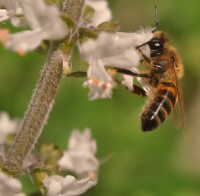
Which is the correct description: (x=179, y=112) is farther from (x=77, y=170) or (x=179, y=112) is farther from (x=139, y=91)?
(x=77, y=170)

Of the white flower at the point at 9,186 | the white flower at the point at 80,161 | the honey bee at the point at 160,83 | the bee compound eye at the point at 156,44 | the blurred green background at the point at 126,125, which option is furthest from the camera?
the blurred green background at the point at 126,125

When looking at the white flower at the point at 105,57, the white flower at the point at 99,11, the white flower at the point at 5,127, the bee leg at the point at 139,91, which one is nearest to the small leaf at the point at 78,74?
the white flower at the point at 105,57

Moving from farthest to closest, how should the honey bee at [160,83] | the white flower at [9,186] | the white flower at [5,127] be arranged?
the white flower at [5,127] < the honey bee at [160,83] < the white flower at [9,186]

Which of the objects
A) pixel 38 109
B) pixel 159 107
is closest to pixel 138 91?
pixel 159 107

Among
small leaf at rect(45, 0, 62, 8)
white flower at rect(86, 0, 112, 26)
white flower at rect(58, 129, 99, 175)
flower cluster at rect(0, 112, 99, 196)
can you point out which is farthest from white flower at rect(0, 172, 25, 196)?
white flower at rect(86, 0, 112, 26)

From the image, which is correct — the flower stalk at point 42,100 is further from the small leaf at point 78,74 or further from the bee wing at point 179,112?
the bee wing at point 179,112

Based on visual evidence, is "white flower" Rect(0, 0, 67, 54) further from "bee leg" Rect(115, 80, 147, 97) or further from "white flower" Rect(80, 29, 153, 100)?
"bee leg" Rect(115, 80, 147, 97)

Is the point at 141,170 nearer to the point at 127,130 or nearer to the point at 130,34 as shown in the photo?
the point at 127,130
